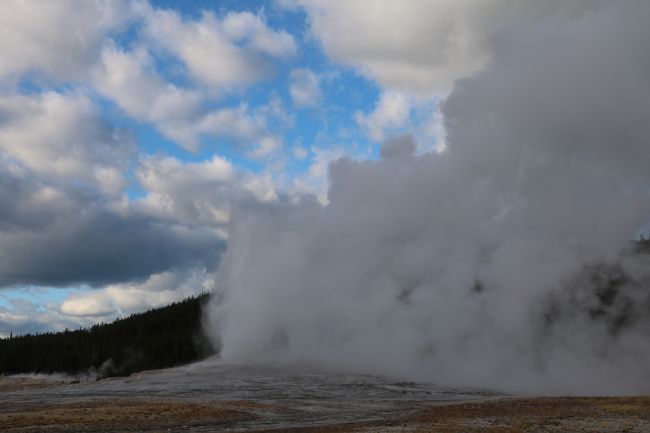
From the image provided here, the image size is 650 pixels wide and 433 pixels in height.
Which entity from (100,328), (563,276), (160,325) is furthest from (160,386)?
(100,328)

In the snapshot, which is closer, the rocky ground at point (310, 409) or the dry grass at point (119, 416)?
the rocky ground at point (310, 409)

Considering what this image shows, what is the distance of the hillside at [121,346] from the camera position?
96.2 metres

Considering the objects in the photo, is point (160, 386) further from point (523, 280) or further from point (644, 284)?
point (644, 284)

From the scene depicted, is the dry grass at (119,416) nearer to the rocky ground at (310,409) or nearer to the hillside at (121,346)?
the rocky ground at (310,409)

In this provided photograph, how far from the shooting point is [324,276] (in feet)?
279

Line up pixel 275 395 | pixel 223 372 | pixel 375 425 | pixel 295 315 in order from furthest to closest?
pixel 295 315, pixel 223 372, pixel 275 395, pixel 375 425

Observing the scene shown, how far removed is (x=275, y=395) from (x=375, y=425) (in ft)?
58.0

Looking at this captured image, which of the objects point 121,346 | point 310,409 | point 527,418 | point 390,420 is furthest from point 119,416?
point 121,346

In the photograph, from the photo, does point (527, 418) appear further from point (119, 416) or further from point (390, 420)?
point (119, 416)

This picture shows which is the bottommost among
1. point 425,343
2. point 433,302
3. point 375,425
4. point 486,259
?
point 375,425

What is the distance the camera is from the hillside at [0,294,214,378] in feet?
316

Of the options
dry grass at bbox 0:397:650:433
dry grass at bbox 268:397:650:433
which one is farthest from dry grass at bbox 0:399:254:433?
dry grass at bbox 268:397:650:433

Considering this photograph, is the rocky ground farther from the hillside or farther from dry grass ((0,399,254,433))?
the hillside

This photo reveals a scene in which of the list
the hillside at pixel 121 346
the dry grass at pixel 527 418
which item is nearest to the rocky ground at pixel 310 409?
the dry grass at pixel 527 418
